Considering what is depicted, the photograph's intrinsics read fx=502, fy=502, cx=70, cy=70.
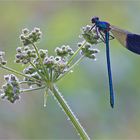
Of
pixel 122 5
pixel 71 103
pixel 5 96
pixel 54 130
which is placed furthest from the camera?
pixel 122 5

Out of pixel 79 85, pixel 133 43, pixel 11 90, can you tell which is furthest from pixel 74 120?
pixel 79 85

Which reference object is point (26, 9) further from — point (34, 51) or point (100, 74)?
point (34, 51)

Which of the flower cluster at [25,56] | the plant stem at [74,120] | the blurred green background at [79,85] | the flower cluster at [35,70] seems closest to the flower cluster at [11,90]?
the flower cluster at [35,70]

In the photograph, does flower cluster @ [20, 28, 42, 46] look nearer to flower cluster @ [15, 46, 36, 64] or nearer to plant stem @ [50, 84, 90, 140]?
flower cluster @ [15, 46, 36, 64]

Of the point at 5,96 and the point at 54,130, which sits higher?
the point at 5,96

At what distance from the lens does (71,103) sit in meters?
4.81

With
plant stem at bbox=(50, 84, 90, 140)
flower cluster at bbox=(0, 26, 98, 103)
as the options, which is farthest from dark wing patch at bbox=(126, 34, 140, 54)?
plant stem at bbox=(50, 84, 90, 140)

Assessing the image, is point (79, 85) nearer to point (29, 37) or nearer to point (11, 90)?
point (29, 37)

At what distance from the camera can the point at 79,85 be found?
15.5 ft

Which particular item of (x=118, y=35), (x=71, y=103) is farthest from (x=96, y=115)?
(x=118, y=35)

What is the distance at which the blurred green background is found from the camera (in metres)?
4.80

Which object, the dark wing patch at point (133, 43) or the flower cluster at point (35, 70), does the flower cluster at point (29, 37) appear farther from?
the dark wing patch at point (133, 43)

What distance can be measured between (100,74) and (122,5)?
50.9 inches

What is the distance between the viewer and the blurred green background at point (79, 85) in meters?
4.80
